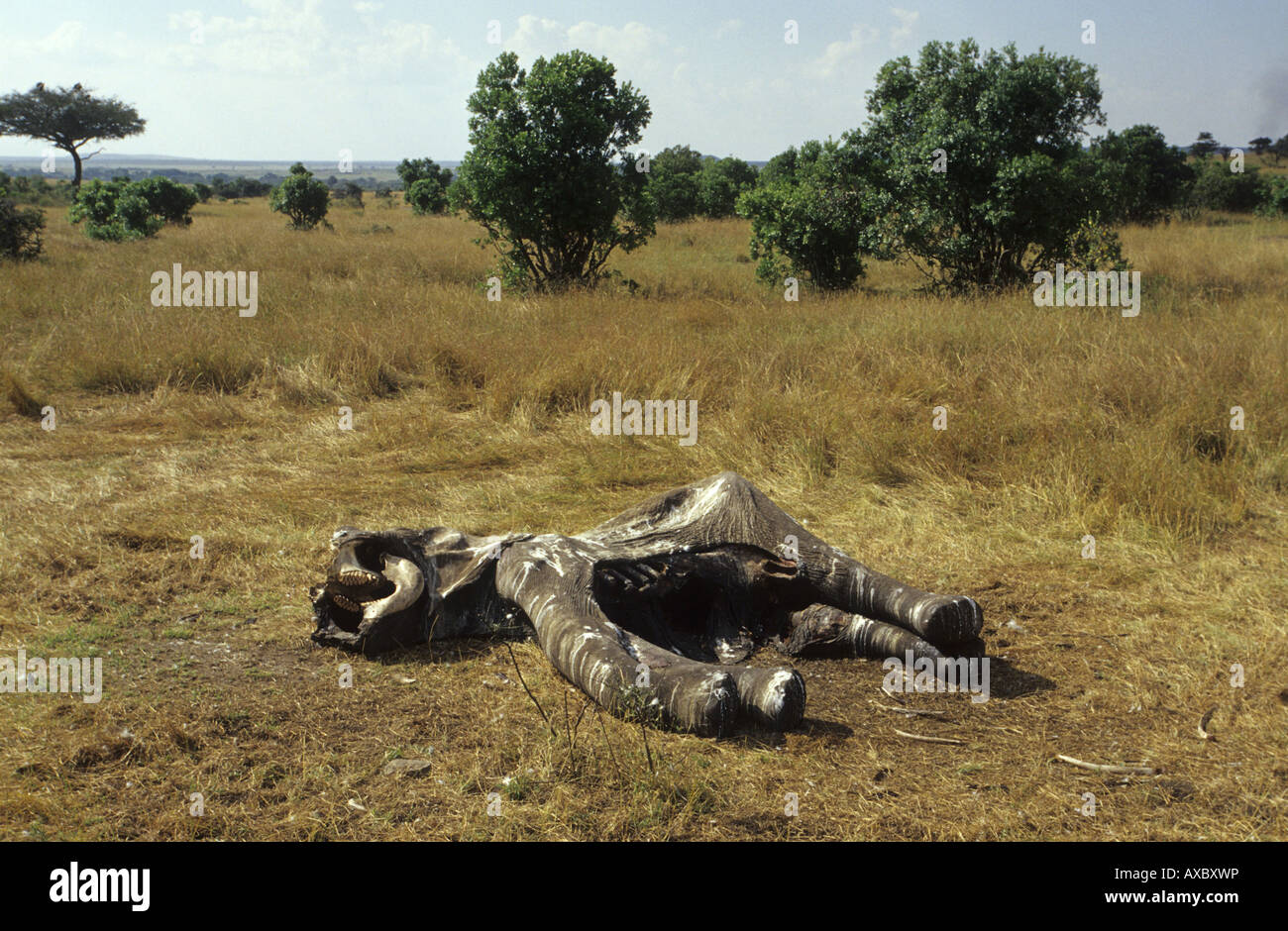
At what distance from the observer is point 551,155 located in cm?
1284

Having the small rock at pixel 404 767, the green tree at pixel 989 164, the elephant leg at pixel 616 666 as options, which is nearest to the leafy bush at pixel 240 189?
the green tree at pixel 989 164

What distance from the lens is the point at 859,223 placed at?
13086mm

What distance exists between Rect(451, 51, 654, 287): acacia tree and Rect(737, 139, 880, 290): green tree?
2281 mm

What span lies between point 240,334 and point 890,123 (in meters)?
8.86

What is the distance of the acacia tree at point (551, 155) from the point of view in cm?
1266

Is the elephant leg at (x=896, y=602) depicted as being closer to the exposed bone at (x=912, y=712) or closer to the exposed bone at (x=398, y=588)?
the exposed bone at (x=912, y=712)

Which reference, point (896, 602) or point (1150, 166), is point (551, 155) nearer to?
point (896, 602)

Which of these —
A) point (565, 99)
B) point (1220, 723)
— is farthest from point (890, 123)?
point (1220, 723)

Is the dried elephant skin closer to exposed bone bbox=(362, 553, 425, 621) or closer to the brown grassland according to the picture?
exposed bone bbox=(362, 553, 425, 621)

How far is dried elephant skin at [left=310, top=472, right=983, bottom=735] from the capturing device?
3.51 meters

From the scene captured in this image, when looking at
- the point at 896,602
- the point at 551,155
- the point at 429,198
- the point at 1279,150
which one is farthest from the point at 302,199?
the point at 1279,150

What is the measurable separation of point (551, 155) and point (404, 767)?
1120cm

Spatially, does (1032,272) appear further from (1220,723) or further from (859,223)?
(1220,723)

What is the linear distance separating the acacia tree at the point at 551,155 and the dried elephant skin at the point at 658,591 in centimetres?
904
